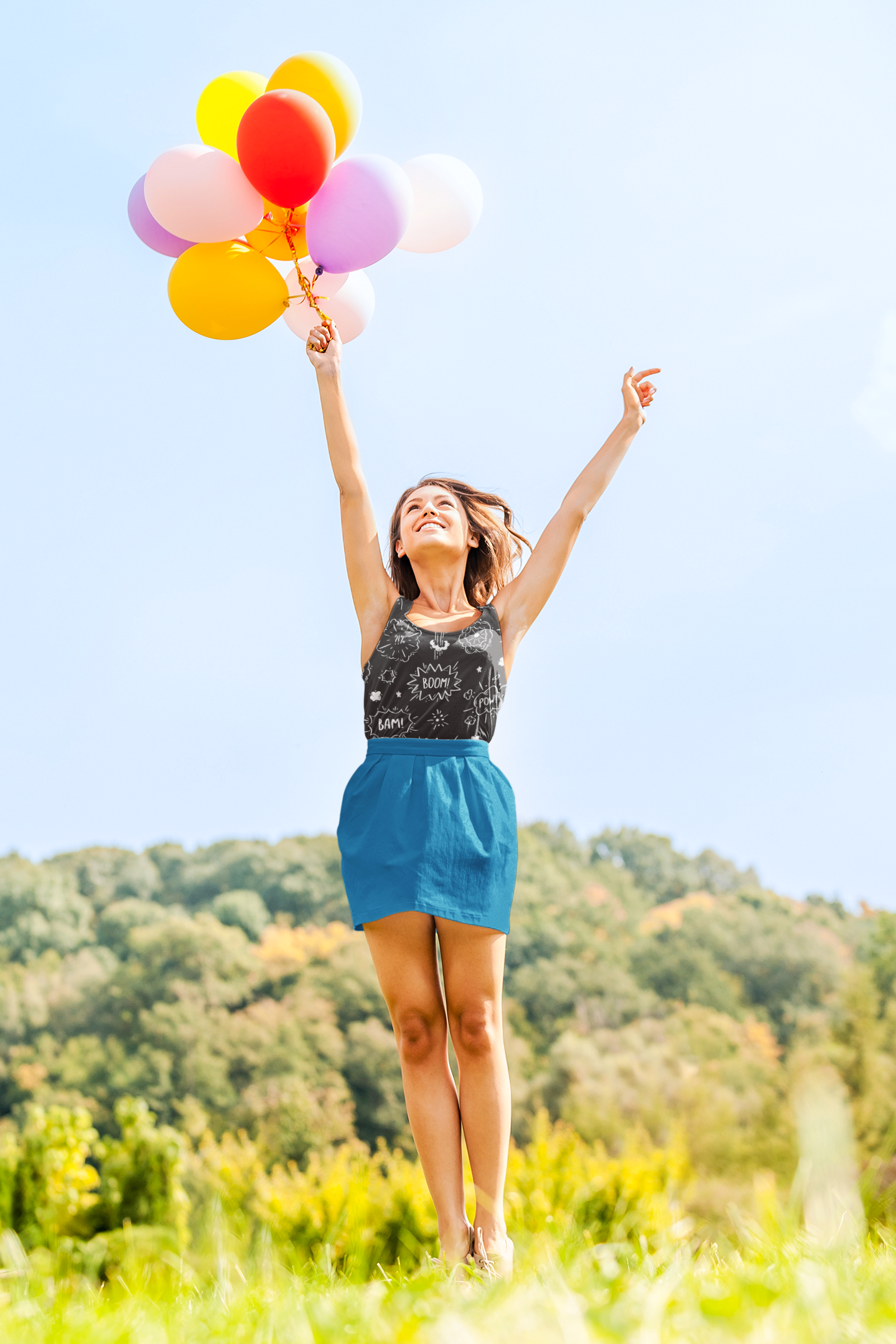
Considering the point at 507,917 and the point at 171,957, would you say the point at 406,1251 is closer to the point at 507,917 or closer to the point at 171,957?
the point at 507,917

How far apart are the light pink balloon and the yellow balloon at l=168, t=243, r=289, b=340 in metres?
0.07

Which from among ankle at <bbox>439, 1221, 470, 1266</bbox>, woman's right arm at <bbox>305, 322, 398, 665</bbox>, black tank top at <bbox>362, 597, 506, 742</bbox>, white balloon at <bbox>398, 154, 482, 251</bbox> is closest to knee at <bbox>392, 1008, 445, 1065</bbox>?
ankle at <bbox>439, 1221, 470, 1266</bbox>

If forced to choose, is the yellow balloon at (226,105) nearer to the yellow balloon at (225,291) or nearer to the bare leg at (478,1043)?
the yellow balloon at (225,291)

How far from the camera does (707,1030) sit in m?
19.2

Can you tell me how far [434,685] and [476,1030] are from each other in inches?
32.5

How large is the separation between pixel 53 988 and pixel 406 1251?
14.6 meters

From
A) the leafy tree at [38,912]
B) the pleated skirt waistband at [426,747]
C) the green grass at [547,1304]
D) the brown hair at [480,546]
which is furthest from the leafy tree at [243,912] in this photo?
the green grass at [547,1304]

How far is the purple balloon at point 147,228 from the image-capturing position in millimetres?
3109

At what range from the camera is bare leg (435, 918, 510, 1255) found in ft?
7.64

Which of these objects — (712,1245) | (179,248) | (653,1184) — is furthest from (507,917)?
(653,1184)

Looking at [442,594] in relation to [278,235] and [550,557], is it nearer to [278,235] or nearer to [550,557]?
[550,557]

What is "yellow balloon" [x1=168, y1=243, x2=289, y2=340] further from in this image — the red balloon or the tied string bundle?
the red balloon

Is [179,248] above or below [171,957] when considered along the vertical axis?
above

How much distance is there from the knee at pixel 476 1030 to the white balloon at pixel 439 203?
2.26 m
